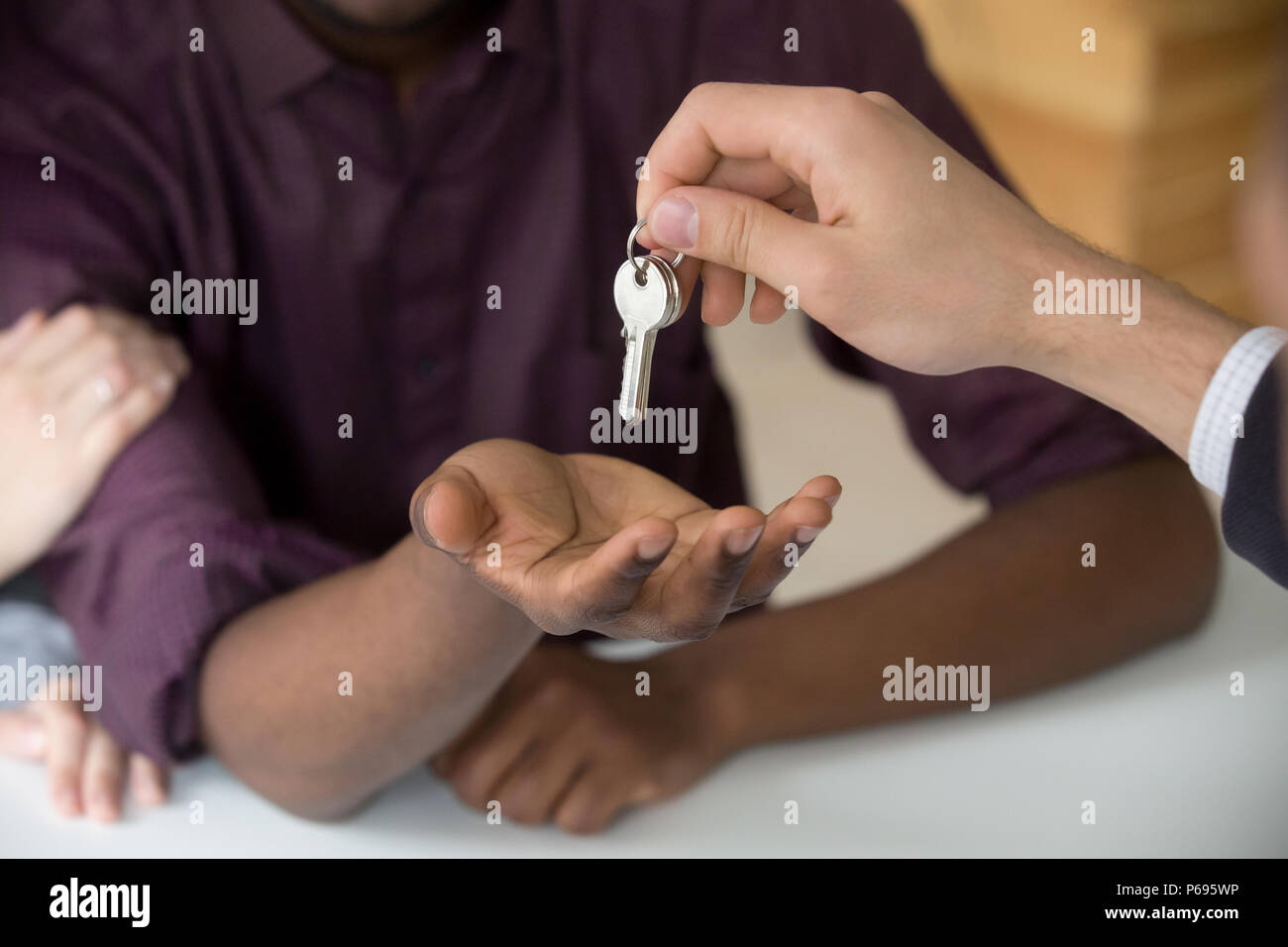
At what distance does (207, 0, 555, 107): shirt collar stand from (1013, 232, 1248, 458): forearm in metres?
0.46

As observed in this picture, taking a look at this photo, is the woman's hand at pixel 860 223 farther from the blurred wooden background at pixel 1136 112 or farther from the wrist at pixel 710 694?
the blurred wooden background at pixel 1136 112

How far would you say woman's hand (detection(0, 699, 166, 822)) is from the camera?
699 millimetres

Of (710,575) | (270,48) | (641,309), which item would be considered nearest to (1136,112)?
(270,48)

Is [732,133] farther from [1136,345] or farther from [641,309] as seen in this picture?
[1136,345]

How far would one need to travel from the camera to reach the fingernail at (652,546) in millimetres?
465

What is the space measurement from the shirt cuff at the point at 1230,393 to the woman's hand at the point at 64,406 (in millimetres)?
591

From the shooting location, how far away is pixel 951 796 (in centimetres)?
71

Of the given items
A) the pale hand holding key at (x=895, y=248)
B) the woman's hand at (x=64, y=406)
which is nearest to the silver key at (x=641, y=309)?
the pale hand holding key at (x=895, y=248)

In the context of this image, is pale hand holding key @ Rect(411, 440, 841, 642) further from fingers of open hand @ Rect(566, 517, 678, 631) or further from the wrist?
the wrist

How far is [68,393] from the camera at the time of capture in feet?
2.60

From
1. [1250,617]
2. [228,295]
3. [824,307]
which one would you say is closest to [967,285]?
[824,307]

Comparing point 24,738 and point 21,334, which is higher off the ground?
point 21,334

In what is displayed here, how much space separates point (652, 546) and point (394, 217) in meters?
0.50
